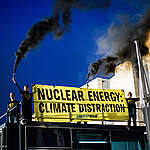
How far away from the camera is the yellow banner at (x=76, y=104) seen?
13.8 metres

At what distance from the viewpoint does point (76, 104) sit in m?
14.5

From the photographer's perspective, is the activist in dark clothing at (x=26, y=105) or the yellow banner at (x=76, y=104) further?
the yellow banner at (x=76, y=104)

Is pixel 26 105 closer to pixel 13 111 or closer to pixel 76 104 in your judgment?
pixel 13 111

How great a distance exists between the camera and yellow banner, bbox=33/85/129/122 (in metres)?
13.8

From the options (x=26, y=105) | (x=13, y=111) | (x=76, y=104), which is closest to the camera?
(x=26, y=105)

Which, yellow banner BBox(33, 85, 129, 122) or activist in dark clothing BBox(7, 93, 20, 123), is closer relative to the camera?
activist in dark clothing BBox(7, 93, 20, 123)

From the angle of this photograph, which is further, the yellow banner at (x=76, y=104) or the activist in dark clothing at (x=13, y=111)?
the yellow banner at (x=76, y=104)

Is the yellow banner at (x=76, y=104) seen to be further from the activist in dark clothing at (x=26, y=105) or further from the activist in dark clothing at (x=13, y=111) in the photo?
the activist in dark clothing at (x=13, y=111)

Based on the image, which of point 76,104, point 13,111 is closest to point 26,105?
point 13,111

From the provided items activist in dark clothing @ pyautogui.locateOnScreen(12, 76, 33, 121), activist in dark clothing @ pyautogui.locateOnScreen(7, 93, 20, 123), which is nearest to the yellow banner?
activist in dark clothing @ pyautogui.locateOnScreen(12, 76, 33, 121)

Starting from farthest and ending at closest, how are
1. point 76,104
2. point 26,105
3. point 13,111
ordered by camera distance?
point 76,104, point 13,111, point 26,105

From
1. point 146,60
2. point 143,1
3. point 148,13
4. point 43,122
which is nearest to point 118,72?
point 146,60

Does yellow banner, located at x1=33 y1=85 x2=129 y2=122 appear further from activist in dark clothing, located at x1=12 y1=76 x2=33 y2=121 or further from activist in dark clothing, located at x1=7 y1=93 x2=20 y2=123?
activist in dark clothing, located at x1=7 y1=93 x2=20 y2=123

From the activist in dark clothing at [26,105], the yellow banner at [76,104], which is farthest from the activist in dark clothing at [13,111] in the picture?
the yellow banner at [76,104]
